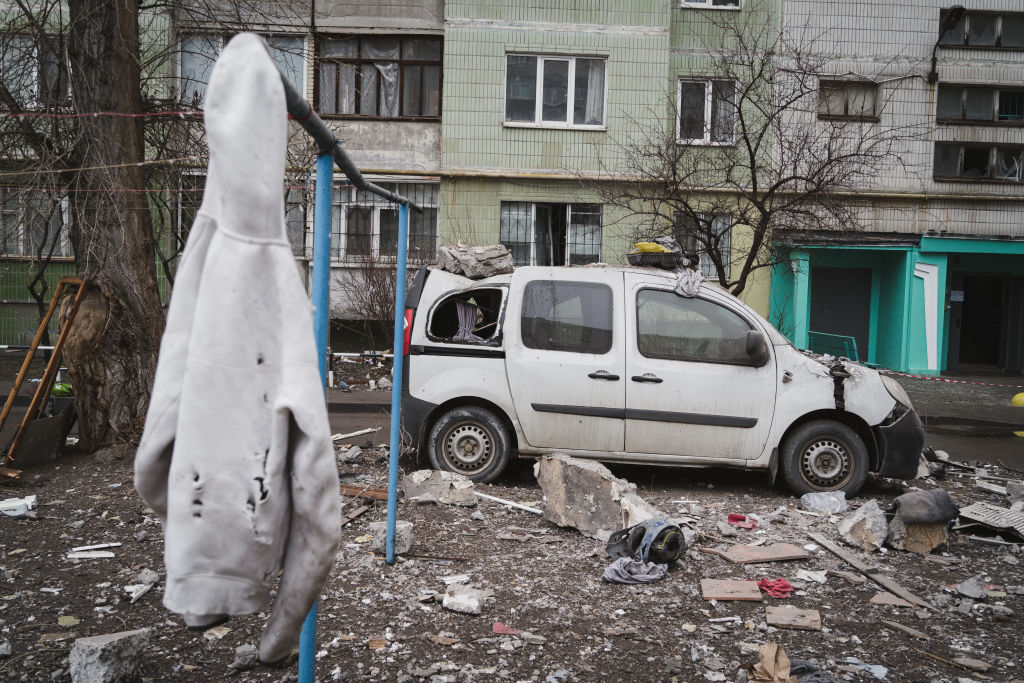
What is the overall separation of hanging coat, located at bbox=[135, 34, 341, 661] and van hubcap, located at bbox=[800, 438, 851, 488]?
19.5 ft

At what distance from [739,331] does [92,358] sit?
19.6ft

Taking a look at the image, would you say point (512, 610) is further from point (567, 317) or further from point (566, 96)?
point (566, 96)

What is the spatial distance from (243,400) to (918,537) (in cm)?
539

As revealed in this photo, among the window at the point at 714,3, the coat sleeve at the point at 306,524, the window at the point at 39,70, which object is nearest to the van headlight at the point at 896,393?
the coat sleeve at the point at 306,524

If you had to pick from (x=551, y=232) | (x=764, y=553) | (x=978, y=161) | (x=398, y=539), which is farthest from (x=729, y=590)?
(x=978, y=161)

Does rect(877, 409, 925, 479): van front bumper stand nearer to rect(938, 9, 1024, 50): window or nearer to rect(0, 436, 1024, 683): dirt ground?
rect(0, 436, 1024, 683): dirt ground

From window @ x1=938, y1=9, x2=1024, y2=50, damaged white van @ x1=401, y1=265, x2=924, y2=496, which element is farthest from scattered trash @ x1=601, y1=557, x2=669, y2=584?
window @ x1=938, y1=9, x2=1024, y2=50

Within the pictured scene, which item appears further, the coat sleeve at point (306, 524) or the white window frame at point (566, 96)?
the white window frame at point (566, 96)

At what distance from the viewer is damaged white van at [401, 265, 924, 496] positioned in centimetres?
700

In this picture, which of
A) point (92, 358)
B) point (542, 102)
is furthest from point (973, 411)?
point (92, 358)

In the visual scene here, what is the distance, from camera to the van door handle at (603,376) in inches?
278

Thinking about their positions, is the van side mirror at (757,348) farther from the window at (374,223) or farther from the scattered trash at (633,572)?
the window at (374,223)

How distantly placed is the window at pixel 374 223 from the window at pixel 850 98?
9.98 m

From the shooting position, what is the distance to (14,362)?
17250mm
